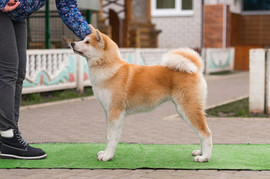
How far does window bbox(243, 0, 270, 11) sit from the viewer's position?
27.4m

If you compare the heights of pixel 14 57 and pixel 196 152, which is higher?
pixel 14 57

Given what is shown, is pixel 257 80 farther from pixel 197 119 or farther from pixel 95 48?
pixel 95 48

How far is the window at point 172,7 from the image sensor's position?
84.7ft

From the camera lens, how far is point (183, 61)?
5277mm

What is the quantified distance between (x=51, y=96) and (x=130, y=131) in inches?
197

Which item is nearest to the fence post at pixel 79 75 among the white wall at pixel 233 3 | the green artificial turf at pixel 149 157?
the green artificial turf at pixel 149 157

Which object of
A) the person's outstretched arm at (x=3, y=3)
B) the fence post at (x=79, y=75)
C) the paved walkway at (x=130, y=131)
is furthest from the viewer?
the fence post at (x=79, y=75)

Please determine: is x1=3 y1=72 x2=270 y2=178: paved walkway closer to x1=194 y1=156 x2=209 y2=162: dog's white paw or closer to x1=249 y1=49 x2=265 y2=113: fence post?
x1=194 y1=156 x2=209 y2=162: dog's white paw

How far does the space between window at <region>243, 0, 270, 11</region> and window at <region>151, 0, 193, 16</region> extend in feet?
12.5

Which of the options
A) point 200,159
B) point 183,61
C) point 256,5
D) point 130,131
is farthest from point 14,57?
point 256,5

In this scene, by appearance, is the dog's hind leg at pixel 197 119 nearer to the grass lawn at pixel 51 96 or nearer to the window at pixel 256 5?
the grass lawn at pixel 51 96

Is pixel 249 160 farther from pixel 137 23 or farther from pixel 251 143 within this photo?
pixel 137 23

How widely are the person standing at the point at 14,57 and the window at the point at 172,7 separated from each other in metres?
20.7

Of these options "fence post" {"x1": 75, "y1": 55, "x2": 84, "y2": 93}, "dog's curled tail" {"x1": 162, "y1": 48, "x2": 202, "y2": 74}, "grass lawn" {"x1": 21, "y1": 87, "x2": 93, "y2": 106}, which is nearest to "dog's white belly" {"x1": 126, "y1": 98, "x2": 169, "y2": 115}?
"dog's curled tail" {"x1": 162, "y1": 48, "x2": 202, "y2": 74}
